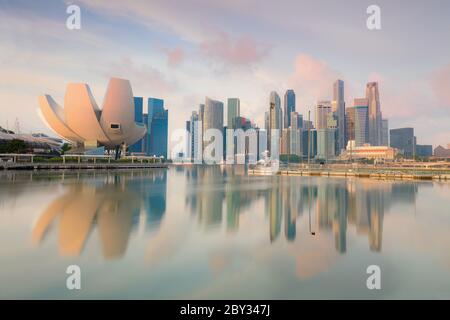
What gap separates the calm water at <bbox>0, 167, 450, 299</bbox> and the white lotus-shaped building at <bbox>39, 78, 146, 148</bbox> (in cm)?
4348

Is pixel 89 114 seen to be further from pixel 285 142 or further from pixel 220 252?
pixel 285 142

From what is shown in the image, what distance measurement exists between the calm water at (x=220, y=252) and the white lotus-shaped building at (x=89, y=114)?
43477mm

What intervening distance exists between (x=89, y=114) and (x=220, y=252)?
5212 cm

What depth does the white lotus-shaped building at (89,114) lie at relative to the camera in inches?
2018

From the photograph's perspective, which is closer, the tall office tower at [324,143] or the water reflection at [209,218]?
the water reflection at [209,218]

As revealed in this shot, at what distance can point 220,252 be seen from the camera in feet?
22.5

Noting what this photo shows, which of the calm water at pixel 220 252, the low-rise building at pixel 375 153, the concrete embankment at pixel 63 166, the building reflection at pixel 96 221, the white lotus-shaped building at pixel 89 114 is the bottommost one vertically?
the calm water at pixel 220 252

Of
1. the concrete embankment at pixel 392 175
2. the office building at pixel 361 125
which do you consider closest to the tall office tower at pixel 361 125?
the office building at pixel 361 125

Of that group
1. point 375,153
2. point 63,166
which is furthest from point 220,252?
point 375,153

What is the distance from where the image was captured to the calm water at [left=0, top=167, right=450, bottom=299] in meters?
4.92

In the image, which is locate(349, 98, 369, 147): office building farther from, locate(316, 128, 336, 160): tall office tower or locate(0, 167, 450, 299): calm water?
locate(0, 167, 450, 299): calm water

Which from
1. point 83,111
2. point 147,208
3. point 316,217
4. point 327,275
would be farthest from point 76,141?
point 327,275

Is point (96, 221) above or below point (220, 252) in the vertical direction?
above

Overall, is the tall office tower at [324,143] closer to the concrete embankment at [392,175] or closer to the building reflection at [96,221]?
the concrete embankment at [392,175]
